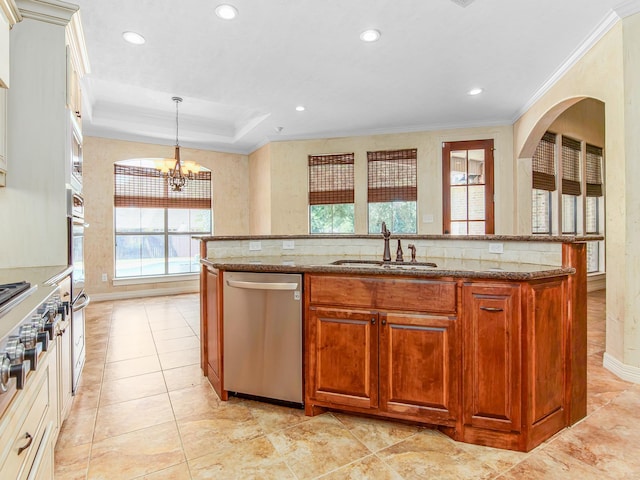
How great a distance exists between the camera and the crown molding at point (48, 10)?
2.07 m

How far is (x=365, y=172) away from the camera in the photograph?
5.79 m

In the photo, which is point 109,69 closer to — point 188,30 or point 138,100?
point 188,30

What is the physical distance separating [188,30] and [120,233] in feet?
13.7

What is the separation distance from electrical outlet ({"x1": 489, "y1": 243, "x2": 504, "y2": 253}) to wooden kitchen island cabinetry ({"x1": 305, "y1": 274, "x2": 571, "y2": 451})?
0.44m

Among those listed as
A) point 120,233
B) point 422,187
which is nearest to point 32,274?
point 120,233

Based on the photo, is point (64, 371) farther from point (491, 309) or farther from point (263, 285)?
point (491, 309)

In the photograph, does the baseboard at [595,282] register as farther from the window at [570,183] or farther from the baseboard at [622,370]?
the baseboard at [622,370]

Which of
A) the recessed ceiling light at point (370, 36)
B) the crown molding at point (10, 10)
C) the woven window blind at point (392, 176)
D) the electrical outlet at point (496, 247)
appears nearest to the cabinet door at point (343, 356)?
the electrical outlet at point (496, 247)

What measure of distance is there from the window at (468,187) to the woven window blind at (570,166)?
4.57 feet

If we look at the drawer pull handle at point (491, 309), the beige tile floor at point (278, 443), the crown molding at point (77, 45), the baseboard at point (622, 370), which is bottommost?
the beige tile floor at point (278, 443)

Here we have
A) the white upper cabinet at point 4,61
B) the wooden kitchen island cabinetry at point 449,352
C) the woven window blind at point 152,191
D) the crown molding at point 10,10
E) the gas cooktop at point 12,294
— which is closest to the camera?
the gas cooktop at point 12,294

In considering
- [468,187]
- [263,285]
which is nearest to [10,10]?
[263,285]

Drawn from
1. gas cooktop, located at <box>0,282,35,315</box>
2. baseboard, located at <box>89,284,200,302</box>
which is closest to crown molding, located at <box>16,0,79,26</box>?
gas cooktop, located at <box>0,282,35,315</box>

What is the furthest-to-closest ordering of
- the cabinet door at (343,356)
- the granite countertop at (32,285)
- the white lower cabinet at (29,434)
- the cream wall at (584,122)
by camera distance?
the cream wall at (584,122), the cabinet door at (343,356), the granite countertop at (32,285), the white lower cabinet at (29,434)
